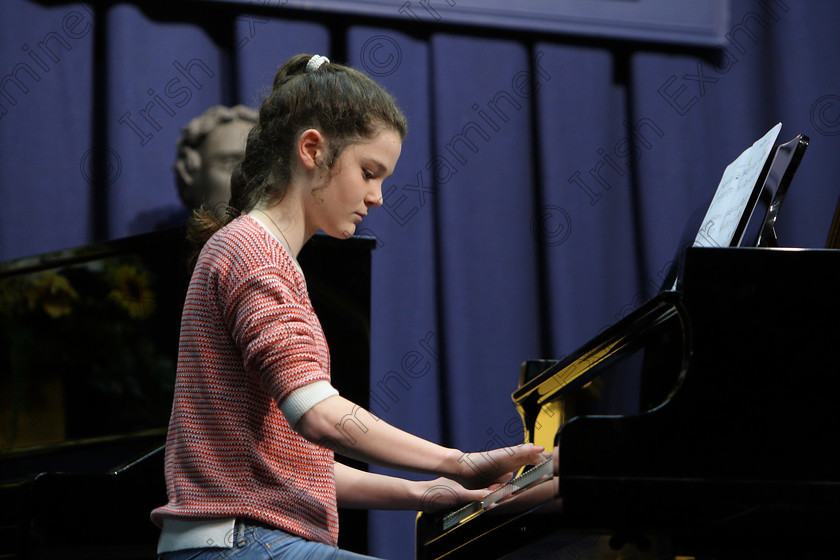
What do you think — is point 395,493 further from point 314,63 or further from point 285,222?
point 314,63

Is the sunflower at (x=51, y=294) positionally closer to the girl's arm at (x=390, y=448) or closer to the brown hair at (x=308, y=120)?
the brown hair at (x=308, y=120)

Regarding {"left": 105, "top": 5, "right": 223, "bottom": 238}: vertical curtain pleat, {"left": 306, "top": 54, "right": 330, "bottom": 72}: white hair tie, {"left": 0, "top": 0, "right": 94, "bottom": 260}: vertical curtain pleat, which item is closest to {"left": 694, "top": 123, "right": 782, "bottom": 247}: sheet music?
{"left": 306, "top": 54, "right": 330, "bottom": 72}: white hair tie

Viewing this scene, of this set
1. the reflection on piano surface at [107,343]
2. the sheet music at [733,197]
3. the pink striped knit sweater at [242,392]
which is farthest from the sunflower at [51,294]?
the sheet music at [733,197]

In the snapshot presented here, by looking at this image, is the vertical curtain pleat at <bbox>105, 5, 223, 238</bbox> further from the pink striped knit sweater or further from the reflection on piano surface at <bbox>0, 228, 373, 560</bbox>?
the pink striped knit sweater

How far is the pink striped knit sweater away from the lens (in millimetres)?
1044

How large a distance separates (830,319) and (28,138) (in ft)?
7.75

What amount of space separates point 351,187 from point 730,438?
590 millimetres

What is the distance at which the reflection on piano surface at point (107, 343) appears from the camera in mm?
1845

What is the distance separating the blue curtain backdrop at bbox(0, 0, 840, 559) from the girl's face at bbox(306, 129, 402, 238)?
1.51 meters

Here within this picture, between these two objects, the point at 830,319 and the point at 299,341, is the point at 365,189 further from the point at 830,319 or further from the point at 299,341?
the point at 830,319

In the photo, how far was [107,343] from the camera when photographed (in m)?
1.89

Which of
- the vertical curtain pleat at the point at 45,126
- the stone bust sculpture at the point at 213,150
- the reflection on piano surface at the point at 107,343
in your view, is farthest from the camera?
the vertical curtain pleat at the point at 45,126

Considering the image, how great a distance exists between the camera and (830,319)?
1.09 meters

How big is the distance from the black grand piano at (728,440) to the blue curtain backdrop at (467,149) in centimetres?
170
